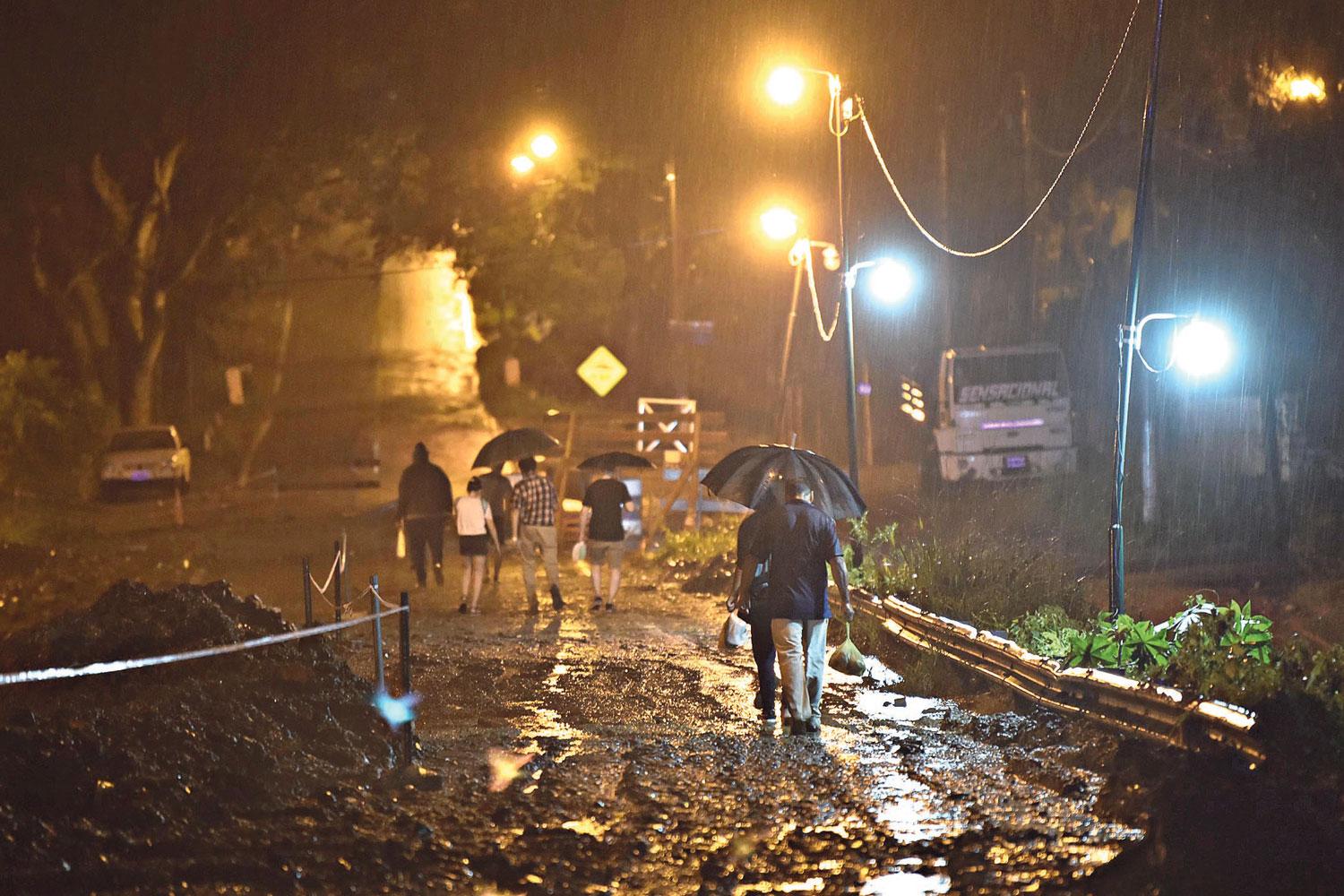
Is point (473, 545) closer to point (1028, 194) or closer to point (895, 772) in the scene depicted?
point (895, 772)

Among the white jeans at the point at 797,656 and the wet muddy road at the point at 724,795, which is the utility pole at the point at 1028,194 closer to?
the wet muddy road at the point at 724,795

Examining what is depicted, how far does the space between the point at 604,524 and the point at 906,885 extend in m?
10.1

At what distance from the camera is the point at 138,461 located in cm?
3225

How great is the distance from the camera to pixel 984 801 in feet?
25.3

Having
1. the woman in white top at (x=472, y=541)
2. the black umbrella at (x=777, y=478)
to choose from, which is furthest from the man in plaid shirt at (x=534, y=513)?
the black umbrella at (x=777, y=478)

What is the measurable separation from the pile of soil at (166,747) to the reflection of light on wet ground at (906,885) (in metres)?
2.51

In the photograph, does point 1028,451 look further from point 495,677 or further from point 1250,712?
point 1250,712

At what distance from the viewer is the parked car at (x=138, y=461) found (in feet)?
105

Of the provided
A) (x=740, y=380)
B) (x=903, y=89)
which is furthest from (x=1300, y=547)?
(x=740, y=380)

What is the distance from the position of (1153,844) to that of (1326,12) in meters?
13.7

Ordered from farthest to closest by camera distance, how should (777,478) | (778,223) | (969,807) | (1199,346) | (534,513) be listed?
(778,223)
(1199,346)
(534,513)
(777,478)
(969,807)

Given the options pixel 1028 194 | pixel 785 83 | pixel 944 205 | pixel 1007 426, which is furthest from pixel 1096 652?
pixel 1028 194

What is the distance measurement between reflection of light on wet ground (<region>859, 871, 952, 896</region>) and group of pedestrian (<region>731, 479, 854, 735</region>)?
2987mm

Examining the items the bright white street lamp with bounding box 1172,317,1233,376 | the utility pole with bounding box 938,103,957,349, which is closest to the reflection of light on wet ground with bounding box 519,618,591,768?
the bright white street lamp with bounding box 1172,317,1233,376
